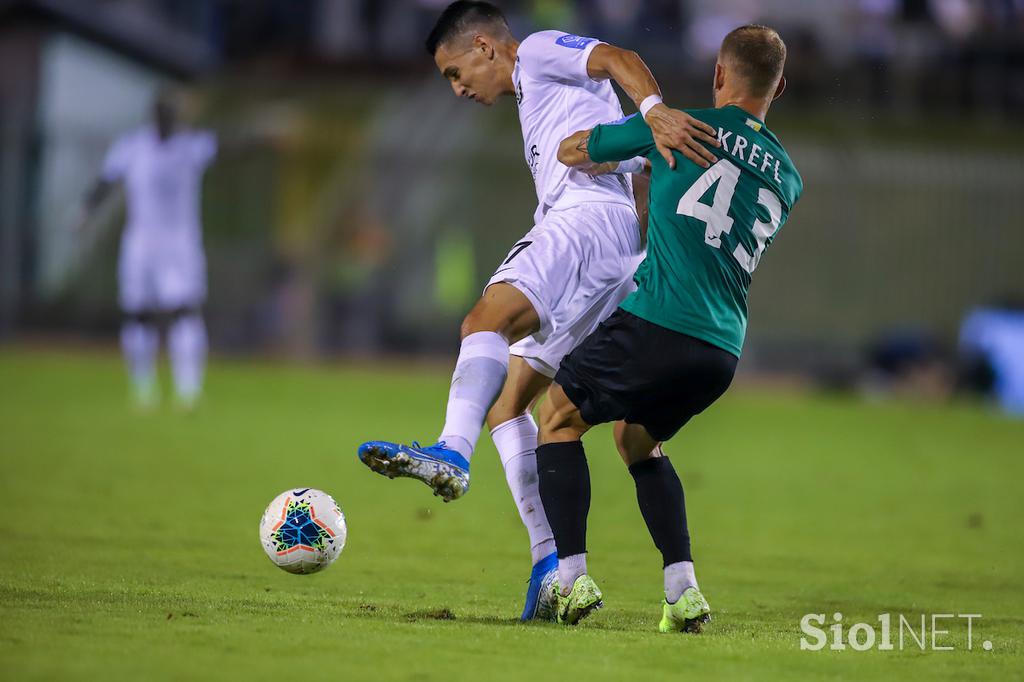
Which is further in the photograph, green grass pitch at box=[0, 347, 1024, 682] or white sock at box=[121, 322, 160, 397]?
white sock at box=[121, 322, 160, 397]

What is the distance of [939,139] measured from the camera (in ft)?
85.6

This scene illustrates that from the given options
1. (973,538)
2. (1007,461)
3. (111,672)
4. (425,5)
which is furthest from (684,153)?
(425,5)

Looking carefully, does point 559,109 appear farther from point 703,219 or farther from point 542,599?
point 542,599

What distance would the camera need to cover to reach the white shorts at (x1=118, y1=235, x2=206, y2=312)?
14695mm

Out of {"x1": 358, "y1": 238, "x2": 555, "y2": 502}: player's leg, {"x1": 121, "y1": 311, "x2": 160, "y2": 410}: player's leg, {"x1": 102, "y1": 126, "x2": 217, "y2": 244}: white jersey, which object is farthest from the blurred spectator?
{"x1": 358, "y1": 238, "x2": 555, "y2": 502}: player's leg

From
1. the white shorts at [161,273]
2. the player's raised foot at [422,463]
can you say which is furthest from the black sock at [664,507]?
the white shorts at [161,273]

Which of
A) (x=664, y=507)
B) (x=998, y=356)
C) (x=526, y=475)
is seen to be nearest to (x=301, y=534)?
(x=526, y=475)

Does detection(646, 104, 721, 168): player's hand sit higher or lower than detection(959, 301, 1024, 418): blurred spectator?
lower

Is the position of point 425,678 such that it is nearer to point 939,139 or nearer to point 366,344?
point 366,344

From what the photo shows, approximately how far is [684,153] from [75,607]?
2.52m

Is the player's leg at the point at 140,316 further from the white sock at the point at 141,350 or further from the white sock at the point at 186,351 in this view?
the white sock at the point at 186,351

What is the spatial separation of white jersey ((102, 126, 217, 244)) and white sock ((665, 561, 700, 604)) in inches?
412

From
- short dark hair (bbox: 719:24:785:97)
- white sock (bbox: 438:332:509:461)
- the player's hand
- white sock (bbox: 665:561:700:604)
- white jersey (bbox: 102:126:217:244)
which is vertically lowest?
white sock (bbox: 665:561:700:604)

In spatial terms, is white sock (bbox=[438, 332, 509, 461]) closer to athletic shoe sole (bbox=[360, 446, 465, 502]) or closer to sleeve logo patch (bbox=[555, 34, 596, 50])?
athletic shoe sole (bbox=[360, 446, 465, 502])
